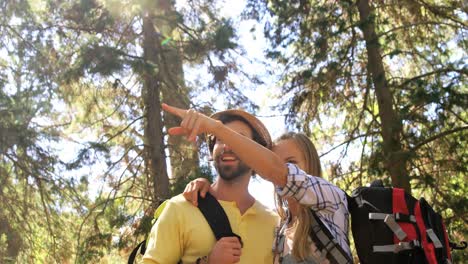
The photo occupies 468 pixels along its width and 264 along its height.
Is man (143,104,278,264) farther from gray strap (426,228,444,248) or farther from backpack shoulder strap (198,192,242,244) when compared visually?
gray strap (426,228,444,248)

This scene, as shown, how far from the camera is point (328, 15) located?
31.3 feet

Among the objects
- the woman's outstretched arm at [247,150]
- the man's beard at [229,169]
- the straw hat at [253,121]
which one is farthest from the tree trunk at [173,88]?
the woman's outstretched arm at [247,150]

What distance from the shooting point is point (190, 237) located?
2.85m

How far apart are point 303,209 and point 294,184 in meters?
0.29

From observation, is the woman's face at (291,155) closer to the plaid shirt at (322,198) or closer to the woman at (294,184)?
the woman at (294,184)

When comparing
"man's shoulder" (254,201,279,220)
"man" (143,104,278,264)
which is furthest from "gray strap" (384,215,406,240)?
"man's shoulder" (254,201,279,220)

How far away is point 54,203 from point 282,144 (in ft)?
30.4

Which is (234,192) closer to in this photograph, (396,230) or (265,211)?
(265,211)

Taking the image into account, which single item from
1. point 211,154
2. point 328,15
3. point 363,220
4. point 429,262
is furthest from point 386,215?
point 328,15

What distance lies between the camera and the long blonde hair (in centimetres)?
252

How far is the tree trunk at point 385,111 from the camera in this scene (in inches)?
322

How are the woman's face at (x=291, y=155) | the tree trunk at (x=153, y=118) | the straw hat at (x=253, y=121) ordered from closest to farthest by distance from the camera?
the woman's face at (x=291, y=155)
the straw hat at (x=253, y=121)
the tree trunk at (x=153, y=118)

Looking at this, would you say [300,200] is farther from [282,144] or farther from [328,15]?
[328,15]

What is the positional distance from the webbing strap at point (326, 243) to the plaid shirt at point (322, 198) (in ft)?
0.08
